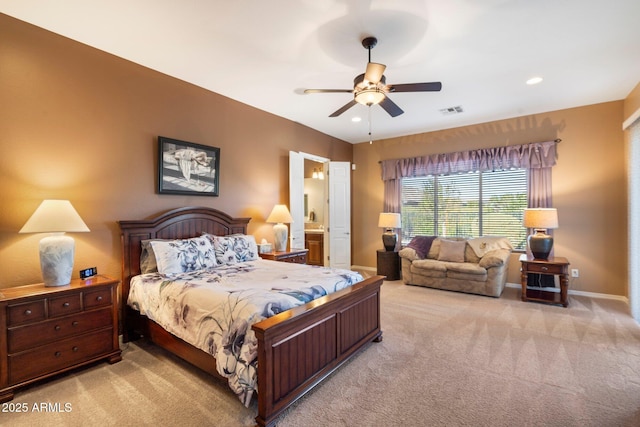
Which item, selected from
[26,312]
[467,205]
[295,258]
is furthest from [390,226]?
[26,312]

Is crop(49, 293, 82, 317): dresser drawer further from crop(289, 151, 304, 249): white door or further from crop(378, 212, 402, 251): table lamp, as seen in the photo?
crop(378, 212, 402, 251): table lamp

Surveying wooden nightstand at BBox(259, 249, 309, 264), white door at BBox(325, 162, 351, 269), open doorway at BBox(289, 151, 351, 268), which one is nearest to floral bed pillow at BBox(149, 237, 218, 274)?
wooden nightstand at BBox(259, 249, 309, 264)

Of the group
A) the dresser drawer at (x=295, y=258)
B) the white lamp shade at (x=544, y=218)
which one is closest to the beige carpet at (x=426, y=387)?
the white lamp shade at (x=544, y=218)

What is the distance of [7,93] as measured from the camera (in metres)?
2.49

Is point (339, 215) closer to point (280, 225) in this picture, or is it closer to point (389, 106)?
point (280, 225)

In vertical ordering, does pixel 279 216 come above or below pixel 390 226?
above

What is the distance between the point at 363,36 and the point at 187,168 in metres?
2.50

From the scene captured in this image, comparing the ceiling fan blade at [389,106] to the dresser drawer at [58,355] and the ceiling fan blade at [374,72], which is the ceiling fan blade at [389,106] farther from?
the dresser drawer at [58,355]

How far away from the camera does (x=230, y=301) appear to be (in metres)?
2.11

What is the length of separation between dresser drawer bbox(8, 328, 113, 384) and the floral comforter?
15.5 inches

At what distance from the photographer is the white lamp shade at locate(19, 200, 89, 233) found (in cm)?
230

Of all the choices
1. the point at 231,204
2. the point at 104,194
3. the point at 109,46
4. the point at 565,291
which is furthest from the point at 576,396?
the point at 109,46

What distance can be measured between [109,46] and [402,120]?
13.9ft

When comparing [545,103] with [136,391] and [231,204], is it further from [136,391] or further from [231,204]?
Result: [136,391]
